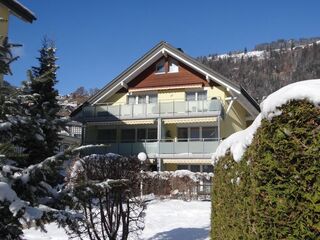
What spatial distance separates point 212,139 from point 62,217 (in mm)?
26953

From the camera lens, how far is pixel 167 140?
113ft

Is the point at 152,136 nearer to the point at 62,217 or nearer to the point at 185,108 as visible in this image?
the point at 185,108

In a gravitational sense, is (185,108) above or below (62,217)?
above

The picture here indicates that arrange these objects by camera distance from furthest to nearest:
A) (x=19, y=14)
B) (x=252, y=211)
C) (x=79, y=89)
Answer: (x=79, y=89)
(x=19, y=14)
(x=252, y=211)

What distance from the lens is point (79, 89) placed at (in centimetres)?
13625

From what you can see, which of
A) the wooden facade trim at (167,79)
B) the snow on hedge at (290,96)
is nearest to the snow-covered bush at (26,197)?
the snow on hedge at (290,96)

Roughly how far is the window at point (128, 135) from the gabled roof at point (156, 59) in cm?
335

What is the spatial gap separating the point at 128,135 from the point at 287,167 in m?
32.4

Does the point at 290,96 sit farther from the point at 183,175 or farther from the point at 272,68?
the point at 272,68

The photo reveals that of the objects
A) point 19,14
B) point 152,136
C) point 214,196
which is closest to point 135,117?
point 152,136

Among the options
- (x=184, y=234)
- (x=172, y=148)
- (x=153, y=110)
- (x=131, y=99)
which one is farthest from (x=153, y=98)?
(x=184, y=234)

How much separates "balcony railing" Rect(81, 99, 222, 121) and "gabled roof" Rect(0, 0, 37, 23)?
17.3 m

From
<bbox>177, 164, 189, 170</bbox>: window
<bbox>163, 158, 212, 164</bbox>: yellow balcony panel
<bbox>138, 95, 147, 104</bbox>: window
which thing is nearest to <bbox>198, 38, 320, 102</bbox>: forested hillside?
<bbox>138, 95, 147, 104</bbox>: window

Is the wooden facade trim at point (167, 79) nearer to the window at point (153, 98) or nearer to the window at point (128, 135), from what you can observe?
the window at point (153, 98)
